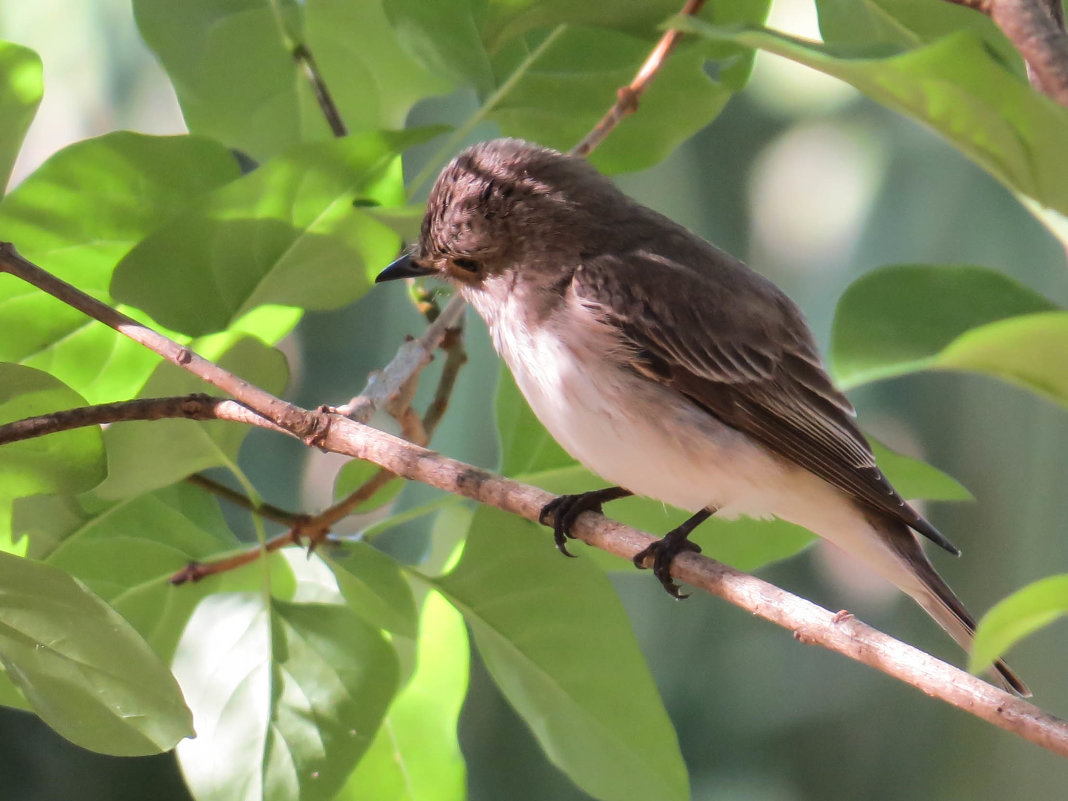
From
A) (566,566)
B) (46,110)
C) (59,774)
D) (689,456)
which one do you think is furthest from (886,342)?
(46,110)

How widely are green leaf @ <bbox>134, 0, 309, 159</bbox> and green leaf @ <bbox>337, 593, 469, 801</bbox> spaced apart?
0.50m

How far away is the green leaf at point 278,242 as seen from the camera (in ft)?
2.64

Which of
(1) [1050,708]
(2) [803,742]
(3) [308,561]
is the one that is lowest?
(2) [803,742]

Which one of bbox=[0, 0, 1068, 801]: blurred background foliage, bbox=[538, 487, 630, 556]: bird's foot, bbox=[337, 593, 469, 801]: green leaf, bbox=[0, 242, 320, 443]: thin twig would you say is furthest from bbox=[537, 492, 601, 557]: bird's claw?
bbox=[0, 0, 1068, 801]: blurred background foliage

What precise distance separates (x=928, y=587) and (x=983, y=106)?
79cm

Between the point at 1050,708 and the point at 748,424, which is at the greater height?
the point at 748,424

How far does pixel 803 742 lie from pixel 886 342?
1.31 meters

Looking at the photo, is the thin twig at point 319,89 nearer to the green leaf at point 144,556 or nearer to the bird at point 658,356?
the bird at point 658,356

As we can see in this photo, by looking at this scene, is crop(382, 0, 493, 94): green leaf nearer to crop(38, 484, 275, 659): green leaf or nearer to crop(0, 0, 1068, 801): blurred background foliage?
crop(38, 484, 275, 659): green leaf

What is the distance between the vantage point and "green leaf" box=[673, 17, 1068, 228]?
424 mm

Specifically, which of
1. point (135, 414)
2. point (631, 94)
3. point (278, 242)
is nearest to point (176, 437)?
point (135, 414)

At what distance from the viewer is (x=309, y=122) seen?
1.03 meters

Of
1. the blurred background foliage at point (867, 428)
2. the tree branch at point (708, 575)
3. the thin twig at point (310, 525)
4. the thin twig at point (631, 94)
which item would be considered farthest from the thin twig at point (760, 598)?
the blurred background foliage at point (867, 428)

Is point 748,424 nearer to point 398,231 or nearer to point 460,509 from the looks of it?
point 460,509
